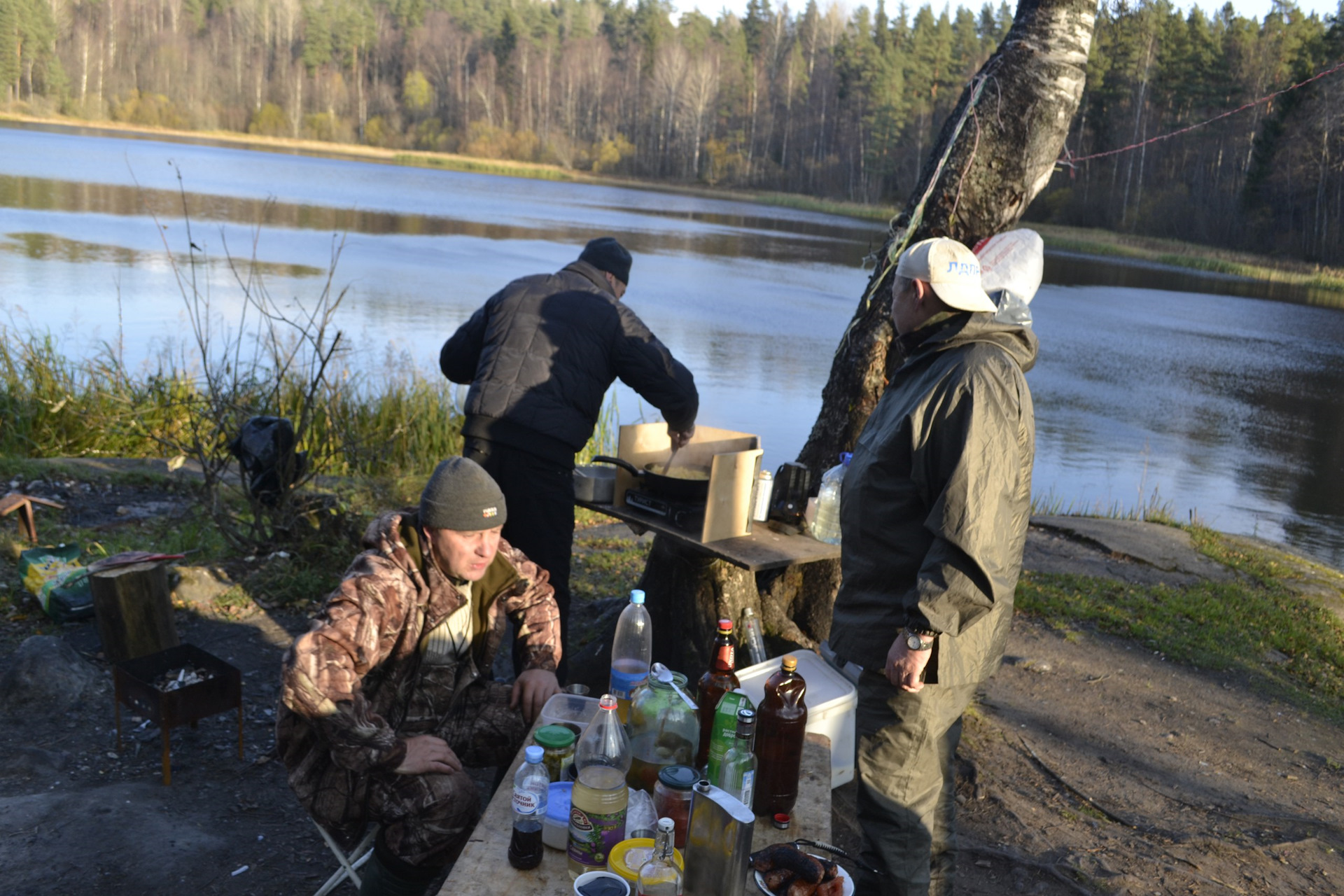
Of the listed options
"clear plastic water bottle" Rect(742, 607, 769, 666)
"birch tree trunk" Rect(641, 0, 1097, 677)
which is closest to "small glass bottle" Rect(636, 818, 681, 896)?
"clear plastic water bottle" Rect(742, 607, 769, 666)

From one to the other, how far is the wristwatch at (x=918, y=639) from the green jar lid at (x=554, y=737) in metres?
0.86

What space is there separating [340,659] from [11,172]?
33328 millimetres

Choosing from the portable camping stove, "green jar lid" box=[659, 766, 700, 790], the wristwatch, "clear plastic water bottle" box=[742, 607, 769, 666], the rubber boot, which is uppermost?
the wristwatch

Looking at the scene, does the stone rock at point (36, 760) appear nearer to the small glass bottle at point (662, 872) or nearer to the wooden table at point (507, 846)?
the wooden table at point (507, 846)

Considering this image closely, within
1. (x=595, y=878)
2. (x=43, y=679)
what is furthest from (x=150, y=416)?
(x=595, y=878)

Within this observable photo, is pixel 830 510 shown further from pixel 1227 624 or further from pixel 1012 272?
pixel 1227 624

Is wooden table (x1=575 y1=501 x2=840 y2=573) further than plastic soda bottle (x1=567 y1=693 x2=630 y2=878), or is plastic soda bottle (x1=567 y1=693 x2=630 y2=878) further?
wooden table (x1=575 y1=501 x2=840 y2=573)

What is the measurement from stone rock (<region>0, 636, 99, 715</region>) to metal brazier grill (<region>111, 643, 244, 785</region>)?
0.30 metres

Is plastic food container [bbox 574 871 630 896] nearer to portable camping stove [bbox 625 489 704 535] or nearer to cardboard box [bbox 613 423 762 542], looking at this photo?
cardboard box [bbox 613 423 762 542]

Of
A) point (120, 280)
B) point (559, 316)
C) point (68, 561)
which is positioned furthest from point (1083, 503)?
point (120, 280)

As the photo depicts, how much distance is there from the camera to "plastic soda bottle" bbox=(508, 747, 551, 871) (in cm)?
197

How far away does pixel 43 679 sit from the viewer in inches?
158

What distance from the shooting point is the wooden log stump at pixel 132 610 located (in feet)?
13.8

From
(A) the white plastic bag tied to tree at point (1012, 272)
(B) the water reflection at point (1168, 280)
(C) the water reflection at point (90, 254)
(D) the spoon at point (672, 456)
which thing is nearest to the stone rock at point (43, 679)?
(D) the spoon at point (672, 456)
